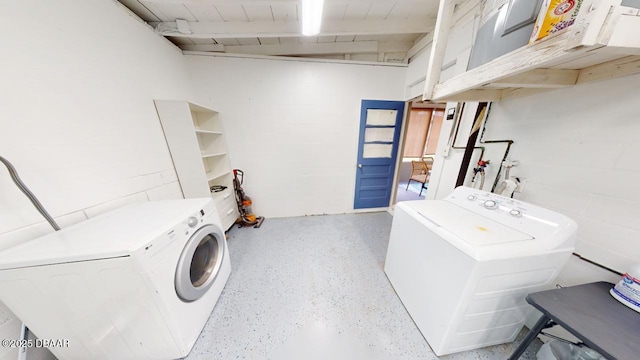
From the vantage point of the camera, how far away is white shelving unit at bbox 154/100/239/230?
5.67ft

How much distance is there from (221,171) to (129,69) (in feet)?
4.28

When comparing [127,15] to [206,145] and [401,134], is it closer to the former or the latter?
[206,145]

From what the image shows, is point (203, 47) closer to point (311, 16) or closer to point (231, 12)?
point (231, 12)

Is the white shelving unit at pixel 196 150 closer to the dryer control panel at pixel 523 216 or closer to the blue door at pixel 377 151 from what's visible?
the blue door at pixel 377 151

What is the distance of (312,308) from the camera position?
1414 mm

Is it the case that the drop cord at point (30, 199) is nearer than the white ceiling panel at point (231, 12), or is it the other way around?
the drop cord at point (30, 199)

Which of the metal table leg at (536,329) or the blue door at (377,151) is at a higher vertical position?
the blue door at (377,151)

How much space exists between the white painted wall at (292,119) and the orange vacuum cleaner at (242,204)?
115mm

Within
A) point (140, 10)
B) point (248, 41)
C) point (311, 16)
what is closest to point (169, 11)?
point (140, 10)

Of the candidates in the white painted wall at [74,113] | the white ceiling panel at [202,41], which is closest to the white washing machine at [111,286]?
the white painted wall at [74,113]

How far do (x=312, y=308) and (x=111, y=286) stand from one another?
1287mm

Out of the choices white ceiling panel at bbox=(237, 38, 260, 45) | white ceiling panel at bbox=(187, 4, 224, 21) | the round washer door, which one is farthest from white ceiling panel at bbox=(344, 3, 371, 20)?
the round washer door

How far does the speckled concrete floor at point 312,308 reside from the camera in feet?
3.74

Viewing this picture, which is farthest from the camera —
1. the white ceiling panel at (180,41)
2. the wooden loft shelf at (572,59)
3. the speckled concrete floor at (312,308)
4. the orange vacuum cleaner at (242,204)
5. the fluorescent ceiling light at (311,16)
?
the orange vacuum cleaner at (242,204)
